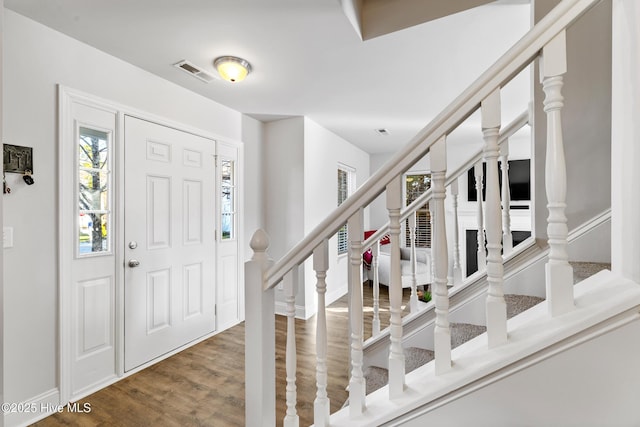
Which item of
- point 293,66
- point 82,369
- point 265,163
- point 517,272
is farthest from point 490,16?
point 82,369

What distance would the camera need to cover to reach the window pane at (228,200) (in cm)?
339

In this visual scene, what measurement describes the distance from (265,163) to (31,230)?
2.43m

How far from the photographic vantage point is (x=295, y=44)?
215 centimetres

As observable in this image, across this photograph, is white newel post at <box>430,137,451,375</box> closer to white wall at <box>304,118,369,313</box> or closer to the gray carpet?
the gray carpet

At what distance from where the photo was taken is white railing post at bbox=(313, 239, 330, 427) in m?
1.10

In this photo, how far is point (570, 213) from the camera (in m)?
1.52

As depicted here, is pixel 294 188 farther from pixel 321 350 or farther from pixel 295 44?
pixel 321 350

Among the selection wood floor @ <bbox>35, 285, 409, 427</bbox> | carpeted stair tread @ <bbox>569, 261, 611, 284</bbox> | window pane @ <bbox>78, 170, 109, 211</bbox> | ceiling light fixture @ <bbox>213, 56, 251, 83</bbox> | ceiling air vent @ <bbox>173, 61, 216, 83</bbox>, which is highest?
ceiling air vent @ <bbox>173, 61, 216, 83</bbox>

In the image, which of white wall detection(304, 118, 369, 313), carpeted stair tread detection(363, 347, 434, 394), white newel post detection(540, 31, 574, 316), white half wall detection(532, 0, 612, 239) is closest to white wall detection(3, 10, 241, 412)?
carpeted stair tread detection(363, 347, 434, 394)

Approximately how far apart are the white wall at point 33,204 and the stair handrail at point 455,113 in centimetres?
173

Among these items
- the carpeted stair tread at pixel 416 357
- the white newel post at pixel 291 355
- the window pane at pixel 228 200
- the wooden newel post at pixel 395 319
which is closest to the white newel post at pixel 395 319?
the wooden newel post at pixel 395 319

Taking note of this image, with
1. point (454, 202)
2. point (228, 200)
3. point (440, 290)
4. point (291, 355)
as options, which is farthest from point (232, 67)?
point (440, 290)

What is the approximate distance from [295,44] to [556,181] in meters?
1.92

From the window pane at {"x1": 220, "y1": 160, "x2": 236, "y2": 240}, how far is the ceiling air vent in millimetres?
929
